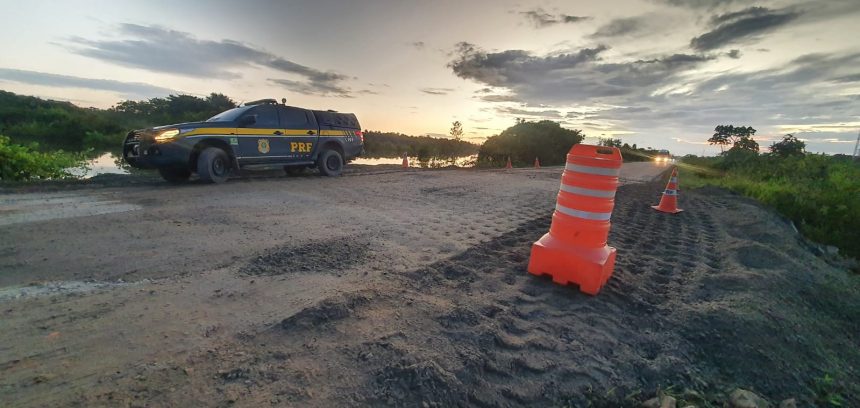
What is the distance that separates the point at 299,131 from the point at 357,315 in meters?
9.00

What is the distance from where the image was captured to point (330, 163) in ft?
37.3

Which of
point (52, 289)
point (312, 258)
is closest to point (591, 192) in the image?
point (312, 258)

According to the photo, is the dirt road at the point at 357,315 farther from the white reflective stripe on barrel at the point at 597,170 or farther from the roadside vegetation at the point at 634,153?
the roadside vegetation at the point at 634,153

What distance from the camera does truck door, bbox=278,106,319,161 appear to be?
9.95 metres

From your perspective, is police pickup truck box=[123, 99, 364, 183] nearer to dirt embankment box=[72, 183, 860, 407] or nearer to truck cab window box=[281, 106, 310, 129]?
truck cab window box=[281, 106, 310, 129]

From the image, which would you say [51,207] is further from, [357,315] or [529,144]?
[529,144]

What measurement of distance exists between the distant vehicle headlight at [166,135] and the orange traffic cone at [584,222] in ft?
26.7

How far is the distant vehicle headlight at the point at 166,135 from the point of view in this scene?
24.7 feet

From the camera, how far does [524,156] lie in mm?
31500

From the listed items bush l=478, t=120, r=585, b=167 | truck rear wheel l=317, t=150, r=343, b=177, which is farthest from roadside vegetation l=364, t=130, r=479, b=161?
truck rear wheel l=317, t=150, r=343, b=177

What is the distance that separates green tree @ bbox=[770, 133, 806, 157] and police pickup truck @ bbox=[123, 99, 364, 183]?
26.2m

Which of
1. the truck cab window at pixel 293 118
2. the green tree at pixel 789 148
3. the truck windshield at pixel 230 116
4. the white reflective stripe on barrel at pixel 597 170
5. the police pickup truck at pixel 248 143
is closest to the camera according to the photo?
the white reflective stripe on barrel at pixel 597 170

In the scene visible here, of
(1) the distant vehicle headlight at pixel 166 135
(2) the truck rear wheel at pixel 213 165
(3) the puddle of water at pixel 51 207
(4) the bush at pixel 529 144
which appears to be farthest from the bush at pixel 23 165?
(4) the bush at pixel 529 144

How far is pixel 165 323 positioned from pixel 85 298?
886mm
